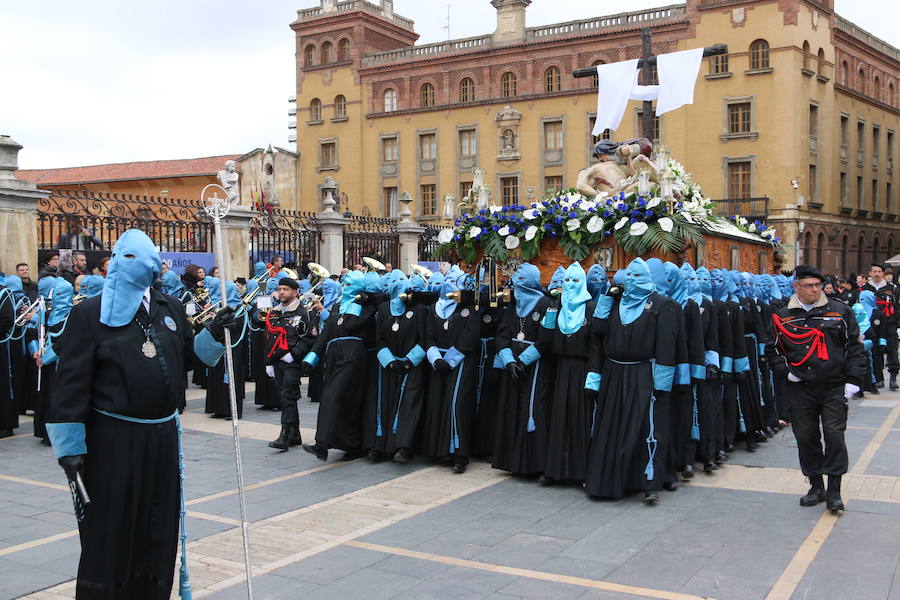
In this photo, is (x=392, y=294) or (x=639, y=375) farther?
(x=392, y=294)

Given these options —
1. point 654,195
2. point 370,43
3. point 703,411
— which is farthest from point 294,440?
point 370,43

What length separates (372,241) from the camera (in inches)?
922

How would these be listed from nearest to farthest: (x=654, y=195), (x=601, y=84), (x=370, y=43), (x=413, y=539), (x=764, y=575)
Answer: (x=764, y=575), (x=413, y=539), (x=654, y=195), (x=601, y=84), (x=370, y=43)

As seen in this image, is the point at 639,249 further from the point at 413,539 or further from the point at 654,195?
the point at 413,539

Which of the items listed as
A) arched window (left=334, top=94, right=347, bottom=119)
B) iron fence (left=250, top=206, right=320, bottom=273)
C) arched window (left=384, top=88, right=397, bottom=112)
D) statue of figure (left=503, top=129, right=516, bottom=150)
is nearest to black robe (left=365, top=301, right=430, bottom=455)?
iron fence (left=250, top=206, right=320, bottom=273)

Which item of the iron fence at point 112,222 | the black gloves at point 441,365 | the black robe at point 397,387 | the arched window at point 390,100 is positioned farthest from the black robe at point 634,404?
the arched window at point 390,100

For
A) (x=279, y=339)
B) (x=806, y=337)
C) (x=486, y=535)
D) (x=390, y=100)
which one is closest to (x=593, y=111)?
(x=390, y=100)

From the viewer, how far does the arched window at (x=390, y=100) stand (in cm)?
4712

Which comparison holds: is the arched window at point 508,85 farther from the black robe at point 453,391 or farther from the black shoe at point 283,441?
the black robe at point 453,391

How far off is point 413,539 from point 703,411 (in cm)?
339

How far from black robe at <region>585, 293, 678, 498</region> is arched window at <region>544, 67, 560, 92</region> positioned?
36692 millimetres

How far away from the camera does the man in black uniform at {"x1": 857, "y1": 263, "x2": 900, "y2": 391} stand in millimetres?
14727

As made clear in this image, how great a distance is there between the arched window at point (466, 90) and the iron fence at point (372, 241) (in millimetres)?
21697

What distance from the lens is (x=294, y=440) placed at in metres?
9.84
